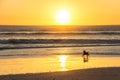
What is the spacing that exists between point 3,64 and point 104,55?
8.09m

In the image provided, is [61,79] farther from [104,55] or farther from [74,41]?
[74,41]

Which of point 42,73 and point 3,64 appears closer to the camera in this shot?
point 42,73

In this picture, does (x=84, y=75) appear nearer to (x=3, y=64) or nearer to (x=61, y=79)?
(x=61, y=79)

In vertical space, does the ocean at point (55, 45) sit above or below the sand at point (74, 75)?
Result: below

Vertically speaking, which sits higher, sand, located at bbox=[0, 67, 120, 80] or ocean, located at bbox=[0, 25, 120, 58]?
sand, located at bbox=[0, 67, 120, 80]

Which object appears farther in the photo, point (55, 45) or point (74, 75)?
point (55, 45)

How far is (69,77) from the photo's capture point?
15164mm

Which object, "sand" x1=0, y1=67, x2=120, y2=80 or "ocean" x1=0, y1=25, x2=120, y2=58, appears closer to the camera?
"sand" x1=0, y1=67, x2=120, y2=80

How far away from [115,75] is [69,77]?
6.69ft

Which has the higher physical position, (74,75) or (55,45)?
(74,75)

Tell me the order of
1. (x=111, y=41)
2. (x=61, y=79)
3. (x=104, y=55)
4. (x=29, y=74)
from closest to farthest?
(x=61, y=79) → (x=29, y=74) → (x=104, y=55) → (x=111, y=41)

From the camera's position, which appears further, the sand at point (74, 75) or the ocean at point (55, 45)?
the ocean at point (55, 45)

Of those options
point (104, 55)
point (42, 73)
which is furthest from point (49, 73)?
point (104, 55)

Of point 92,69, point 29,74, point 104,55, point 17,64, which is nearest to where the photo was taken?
point 29,74
